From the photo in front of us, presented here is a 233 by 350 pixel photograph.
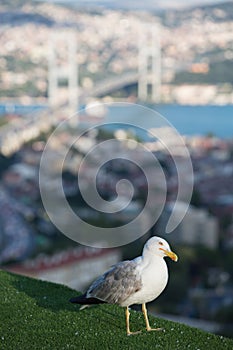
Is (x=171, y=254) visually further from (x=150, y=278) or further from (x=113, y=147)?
(x=113, y=147)

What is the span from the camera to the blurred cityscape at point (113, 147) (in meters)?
8.65

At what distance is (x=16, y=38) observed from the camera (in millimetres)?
21797

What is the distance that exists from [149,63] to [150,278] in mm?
20504

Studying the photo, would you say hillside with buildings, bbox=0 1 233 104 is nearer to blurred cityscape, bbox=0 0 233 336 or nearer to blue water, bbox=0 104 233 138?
blurred cityscape, bbox=0 0 233 336

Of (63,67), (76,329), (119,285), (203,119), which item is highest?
(119,285)

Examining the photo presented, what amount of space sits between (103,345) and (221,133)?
19.6 m

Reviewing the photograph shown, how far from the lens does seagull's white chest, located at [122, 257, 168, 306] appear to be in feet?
5.26

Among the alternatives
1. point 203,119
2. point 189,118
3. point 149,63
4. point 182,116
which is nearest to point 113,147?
point 182,116

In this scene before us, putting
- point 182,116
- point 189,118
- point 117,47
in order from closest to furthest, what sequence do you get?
point 182,116 → point 189,118 → point 117,47

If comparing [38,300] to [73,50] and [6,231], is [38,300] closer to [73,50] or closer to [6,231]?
[6,231]

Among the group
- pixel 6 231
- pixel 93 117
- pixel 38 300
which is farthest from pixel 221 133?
pixel 38 300

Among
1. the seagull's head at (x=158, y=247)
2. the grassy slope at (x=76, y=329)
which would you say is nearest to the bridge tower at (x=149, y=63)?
the grassy slope at (x=76, y=329)

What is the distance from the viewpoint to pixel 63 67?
21406 mm

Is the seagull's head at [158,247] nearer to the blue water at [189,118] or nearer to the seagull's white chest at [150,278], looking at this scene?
the seagull's white chest at [150,278]
